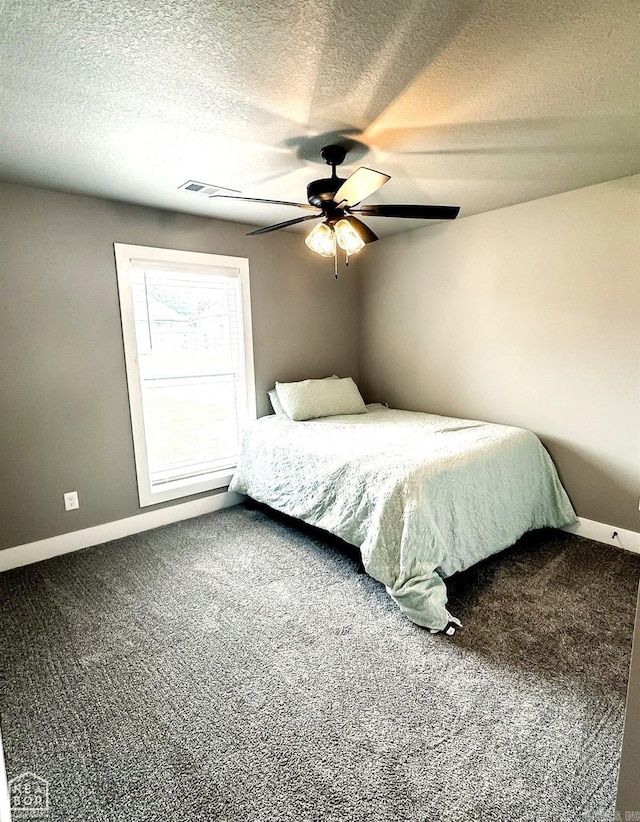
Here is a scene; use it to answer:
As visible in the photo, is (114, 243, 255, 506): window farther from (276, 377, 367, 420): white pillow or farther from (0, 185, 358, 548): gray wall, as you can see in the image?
(276, 377, 367, 420): white pillow

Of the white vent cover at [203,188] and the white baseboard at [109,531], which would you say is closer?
the white vent cover at [203,188]

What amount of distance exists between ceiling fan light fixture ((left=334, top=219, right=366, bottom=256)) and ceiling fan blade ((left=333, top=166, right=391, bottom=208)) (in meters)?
0.11

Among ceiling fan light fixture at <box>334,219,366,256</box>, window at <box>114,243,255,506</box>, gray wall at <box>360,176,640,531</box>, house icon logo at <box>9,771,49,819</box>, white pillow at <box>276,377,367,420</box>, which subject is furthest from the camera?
white pillow at <box>276,377,367,420</box>

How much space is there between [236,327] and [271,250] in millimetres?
788

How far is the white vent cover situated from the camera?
100 inches

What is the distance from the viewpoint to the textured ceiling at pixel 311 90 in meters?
1.26

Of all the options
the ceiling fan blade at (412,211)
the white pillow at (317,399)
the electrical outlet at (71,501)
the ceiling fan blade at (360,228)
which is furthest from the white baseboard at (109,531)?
the ceiling fan blade at (412,211)

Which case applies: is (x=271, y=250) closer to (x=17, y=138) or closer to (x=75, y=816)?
(x=17, y=138)

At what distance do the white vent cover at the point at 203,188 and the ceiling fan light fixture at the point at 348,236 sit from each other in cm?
95

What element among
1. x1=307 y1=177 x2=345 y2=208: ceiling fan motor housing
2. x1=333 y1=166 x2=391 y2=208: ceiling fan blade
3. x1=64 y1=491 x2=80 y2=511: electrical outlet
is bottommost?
x1=64 y1=491 x2=80 y2=511: electrical outlet

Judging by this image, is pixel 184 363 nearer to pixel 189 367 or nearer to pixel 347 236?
pixel 189 367

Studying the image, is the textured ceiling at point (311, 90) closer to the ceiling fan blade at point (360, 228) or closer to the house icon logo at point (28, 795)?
the ceiling fan blade at point (360, 228)

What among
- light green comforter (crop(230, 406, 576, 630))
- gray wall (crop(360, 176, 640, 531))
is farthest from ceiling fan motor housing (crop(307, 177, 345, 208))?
gray wall (crop(360, 176, 640, 531))

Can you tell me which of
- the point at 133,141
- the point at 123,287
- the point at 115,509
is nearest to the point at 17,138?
the point at 133,141
